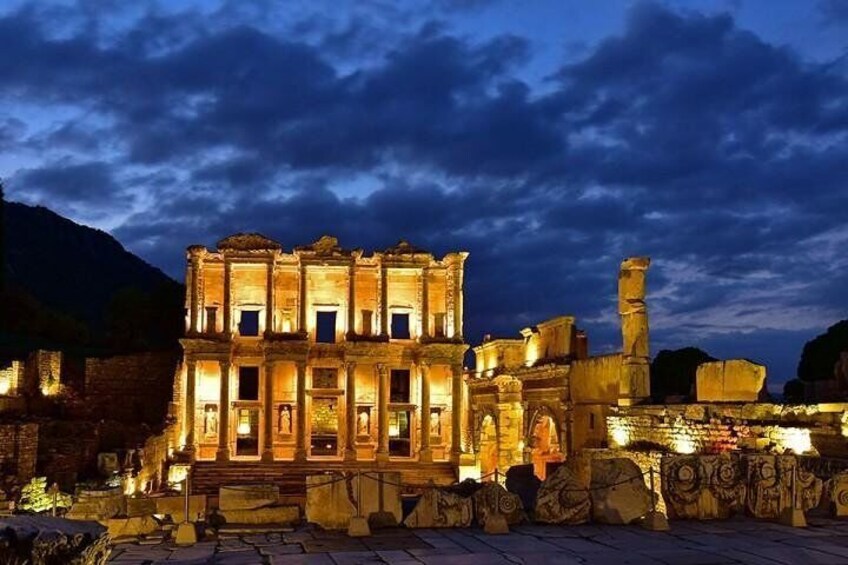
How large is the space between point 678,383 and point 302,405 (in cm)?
3579

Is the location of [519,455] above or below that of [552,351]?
below

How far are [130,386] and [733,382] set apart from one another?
134 feet

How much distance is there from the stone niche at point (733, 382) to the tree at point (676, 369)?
43904 mm

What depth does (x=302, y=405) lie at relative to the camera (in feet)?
141

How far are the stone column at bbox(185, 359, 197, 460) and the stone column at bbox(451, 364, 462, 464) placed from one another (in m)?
11.9

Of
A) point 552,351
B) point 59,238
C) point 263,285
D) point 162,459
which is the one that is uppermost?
point 59,238

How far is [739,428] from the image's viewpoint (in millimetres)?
20516

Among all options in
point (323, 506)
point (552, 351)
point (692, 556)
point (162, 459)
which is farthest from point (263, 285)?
point (692, 556)

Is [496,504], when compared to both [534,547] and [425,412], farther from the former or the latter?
[425,412]

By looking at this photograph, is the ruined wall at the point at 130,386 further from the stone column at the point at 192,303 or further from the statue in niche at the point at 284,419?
the stone column at the point at 192,303

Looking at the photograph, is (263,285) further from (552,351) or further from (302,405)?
(552,351)

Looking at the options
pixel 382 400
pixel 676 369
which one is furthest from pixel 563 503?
pixel 676 369

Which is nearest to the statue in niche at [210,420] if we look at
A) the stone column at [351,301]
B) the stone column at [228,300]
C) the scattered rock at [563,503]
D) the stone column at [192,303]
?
the stone column at [228,300]

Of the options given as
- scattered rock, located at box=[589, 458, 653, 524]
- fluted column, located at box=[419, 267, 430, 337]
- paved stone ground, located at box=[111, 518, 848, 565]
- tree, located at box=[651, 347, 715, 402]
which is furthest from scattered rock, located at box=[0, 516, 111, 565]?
tree, located at box=[651, 347, 715, 402]
